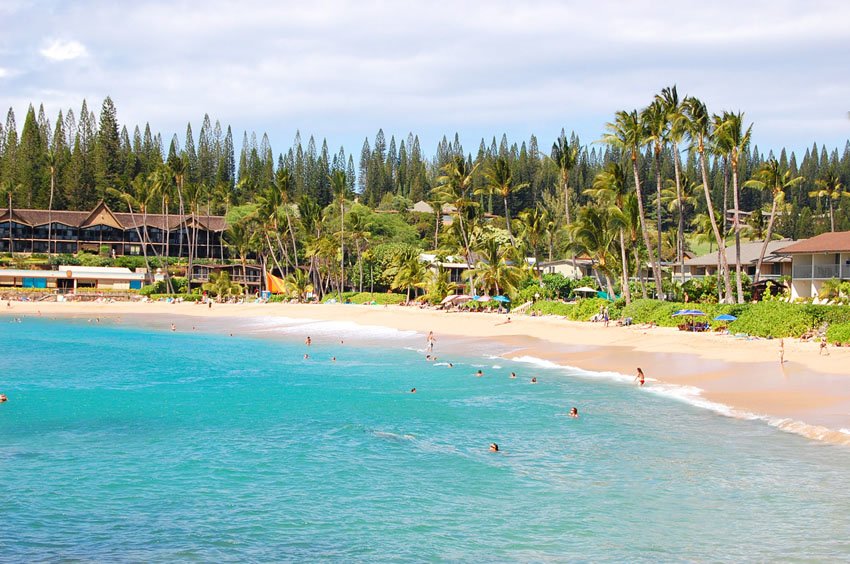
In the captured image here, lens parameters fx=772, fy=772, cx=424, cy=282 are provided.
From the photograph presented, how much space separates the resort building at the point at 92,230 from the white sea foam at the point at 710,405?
62015mm

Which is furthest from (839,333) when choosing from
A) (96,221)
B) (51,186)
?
(51,186)

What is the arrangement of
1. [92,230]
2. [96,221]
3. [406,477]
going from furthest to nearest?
[92,230] < [96,221] < [406,477]

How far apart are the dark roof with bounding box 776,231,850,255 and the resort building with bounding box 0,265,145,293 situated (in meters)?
58.2

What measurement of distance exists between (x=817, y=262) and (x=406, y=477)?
3896 centimetres

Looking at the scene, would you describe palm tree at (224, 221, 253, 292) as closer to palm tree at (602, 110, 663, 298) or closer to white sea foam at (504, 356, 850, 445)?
palm tree at (602, 110, 663, 298)

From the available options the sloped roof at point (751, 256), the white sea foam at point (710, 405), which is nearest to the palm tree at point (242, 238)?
the sloped roof at point (751, 256)

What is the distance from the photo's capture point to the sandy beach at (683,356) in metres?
19.7

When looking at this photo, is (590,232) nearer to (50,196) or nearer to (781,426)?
(781,426)

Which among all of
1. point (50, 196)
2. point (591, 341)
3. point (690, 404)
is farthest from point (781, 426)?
point (50, 196)

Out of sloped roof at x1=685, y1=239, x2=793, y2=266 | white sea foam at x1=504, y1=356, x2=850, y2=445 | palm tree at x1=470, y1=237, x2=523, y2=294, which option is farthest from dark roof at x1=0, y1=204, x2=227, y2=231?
white sea foam at x1=504, y1=356, x2=850, y2=445

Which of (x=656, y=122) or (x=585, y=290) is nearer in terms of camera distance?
(x=656, y=122)

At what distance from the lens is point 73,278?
73438 millimetres

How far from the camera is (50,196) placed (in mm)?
92125

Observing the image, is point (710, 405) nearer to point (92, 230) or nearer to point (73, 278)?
point (73, 278)
